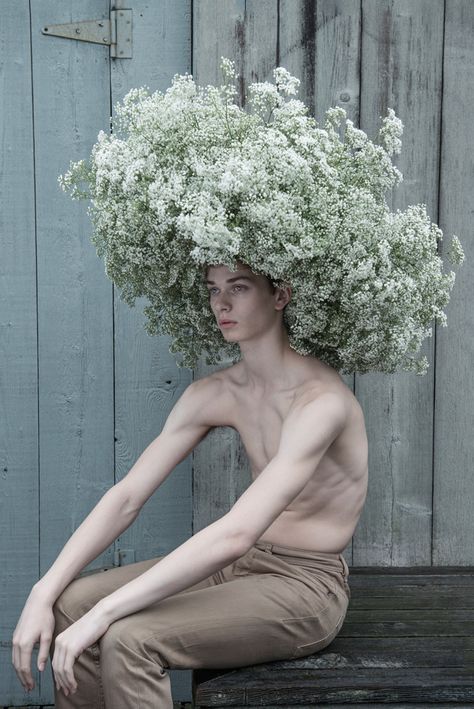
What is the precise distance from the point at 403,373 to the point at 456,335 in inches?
8.9

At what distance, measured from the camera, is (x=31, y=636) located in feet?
7.59

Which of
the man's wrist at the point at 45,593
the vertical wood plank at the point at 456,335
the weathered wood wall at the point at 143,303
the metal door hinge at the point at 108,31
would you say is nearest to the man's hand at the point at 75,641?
the man's wrist at the point at 45,593

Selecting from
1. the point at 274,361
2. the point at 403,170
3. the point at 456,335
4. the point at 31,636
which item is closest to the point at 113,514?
the point at 31,636

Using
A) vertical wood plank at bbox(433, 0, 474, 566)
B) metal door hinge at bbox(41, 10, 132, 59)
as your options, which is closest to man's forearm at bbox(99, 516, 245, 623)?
vertical wood plank at bbox(433, 0, 474, 566)

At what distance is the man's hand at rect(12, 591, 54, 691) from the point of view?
2.29m

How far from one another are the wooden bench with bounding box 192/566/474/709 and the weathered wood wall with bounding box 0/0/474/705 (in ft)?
1.95

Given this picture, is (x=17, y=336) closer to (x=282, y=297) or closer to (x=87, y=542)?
(x=87, y=542)

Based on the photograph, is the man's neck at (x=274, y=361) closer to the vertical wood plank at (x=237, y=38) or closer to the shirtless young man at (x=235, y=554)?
the shirtless young man at (x=235, y=554)

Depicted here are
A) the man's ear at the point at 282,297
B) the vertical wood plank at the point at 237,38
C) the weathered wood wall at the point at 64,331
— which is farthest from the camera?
the weathered wood wall at the point at 64,331

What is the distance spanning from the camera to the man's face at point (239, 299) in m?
2.37

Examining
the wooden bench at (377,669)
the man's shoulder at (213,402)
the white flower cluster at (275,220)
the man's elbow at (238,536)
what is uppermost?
the white flower cluster at (275,220)

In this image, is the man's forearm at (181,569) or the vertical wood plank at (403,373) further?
the vertical wood plank at (403,373)

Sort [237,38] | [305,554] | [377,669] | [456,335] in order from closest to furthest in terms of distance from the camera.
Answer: [377,669], [305,554], [237,38], [456,335]

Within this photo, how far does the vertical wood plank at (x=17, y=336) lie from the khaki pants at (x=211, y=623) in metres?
0.97
